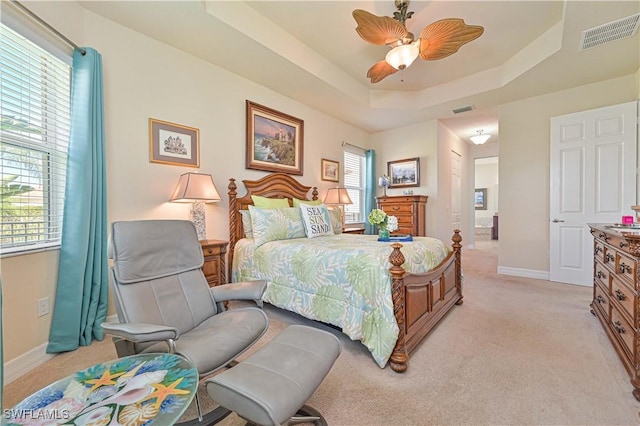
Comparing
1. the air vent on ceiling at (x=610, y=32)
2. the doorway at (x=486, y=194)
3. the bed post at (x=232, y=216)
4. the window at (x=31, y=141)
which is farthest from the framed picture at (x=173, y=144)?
the doorway at (x=486, y=194)

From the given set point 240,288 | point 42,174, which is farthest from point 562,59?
point 42,174

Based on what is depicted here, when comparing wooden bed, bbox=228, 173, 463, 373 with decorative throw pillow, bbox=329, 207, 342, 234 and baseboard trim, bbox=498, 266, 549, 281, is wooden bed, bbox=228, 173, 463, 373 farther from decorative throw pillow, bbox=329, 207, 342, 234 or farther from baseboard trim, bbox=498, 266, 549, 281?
baseboard trim, bbox=498, 266, 549, 281

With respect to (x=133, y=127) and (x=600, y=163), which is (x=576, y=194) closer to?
(x=600, y=163)

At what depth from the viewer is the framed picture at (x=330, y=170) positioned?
482cm

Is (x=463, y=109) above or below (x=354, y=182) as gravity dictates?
above

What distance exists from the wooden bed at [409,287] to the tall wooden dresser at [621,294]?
113 cm

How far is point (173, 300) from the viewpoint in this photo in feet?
5.74

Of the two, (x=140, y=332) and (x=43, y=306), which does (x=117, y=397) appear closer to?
(x=140, y=332)

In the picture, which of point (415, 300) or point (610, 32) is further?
point (610, 32)


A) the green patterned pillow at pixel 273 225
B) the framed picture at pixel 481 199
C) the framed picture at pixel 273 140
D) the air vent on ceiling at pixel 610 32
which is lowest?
the green patterned pillow at pixel 273 225

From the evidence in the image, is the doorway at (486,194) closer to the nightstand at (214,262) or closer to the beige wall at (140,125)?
the beige wall at (140,125)

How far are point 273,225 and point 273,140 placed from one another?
1523 millimetres

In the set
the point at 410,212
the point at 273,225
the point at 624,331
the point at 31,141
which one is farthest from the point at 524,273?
the point at 31,141

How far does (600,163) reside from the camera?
354 centimetres
